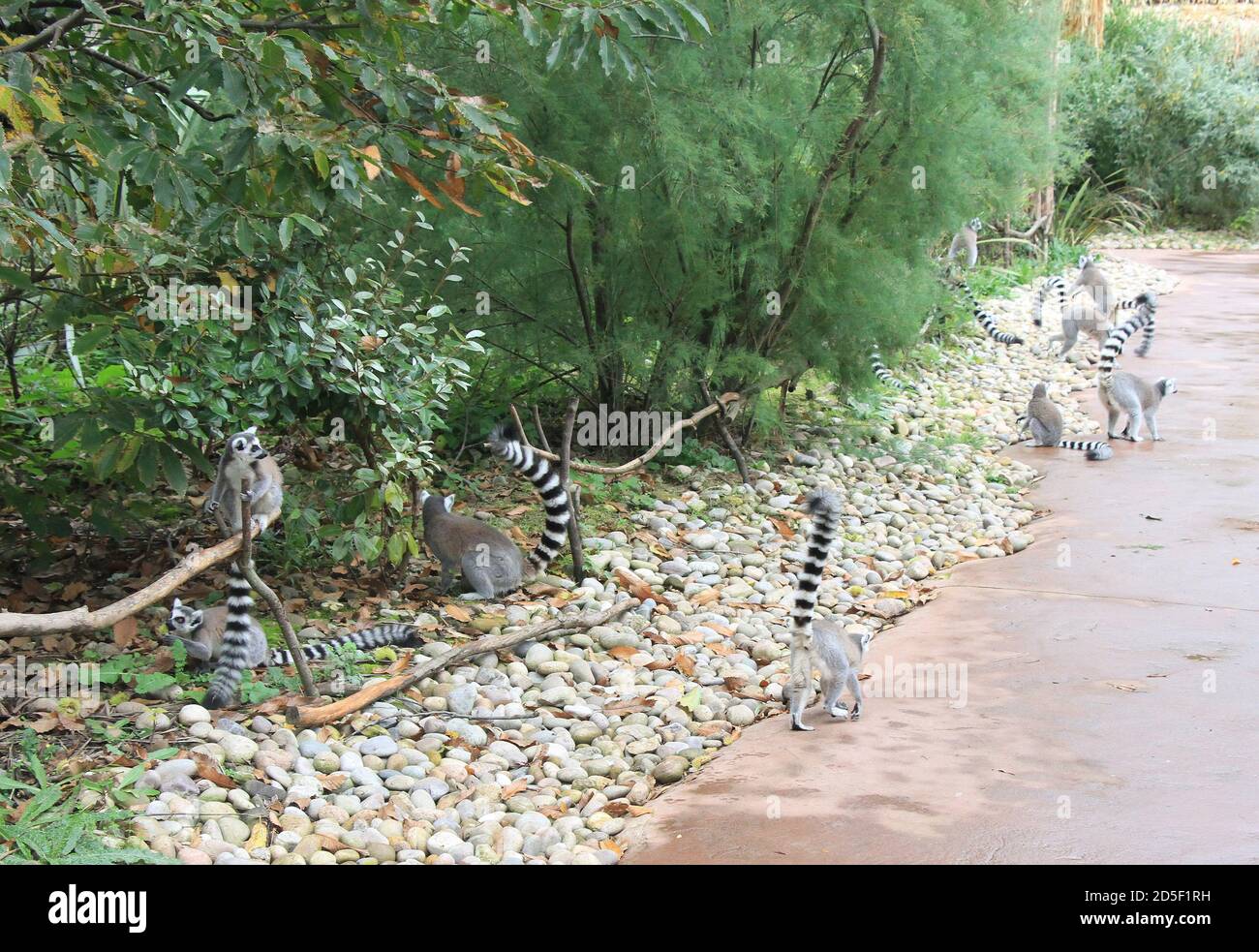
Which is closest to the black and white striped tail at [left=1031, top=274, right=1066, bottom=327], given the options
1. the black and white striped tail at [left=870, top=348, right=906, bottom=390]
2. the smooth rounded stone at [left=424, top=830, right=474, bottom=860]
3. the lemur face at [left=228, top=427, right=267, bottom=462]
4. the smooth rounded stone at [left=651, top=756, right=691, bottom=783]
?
the black and white striped tail at [left=870, top=348, right=906, bottom=390]

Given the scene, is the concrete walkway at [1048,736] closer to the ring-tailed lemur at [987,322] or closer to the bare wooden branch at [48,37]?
the bare wooden branch at [48,37]

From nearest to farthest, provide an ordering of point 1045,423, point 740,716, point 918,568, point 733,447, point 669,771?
point 669,771 < point 740,716 < point 918,568 < point 733,447 < point 1045,423

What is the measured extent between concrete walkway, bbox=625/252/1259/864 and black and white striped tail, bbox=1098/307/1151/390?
6.96ft

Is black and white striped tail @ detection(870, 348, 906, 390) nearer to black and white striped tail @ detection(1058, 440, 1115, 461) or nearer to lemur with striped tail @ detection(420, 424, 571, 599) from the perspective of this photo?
black and white striped tail @ detection(1058, 440, 1115, 461)

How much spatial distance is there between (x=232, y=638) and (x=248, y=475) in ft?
2.24

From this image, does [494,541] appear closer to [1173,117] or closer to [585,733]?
[585,733]

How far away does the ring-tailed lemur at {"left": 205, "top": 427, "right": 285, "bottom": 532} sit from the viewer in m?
4.54

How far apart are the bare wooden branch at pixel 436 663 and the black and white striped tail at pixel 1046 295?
888cm

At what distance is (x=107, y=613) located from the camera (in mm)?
3234

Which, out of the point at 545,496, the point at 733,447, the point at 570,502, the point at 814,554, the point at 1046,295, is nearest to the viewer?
the point at 814,554

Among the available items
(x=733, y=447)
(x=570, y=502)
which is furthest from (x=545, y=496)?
(x=733, y=447)

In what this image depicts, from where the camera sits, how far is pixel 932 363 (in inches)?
441

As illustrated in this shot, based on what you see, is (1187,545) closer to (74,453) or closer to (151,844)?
(151,844)

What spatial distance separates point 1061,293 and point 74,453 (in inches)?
423
